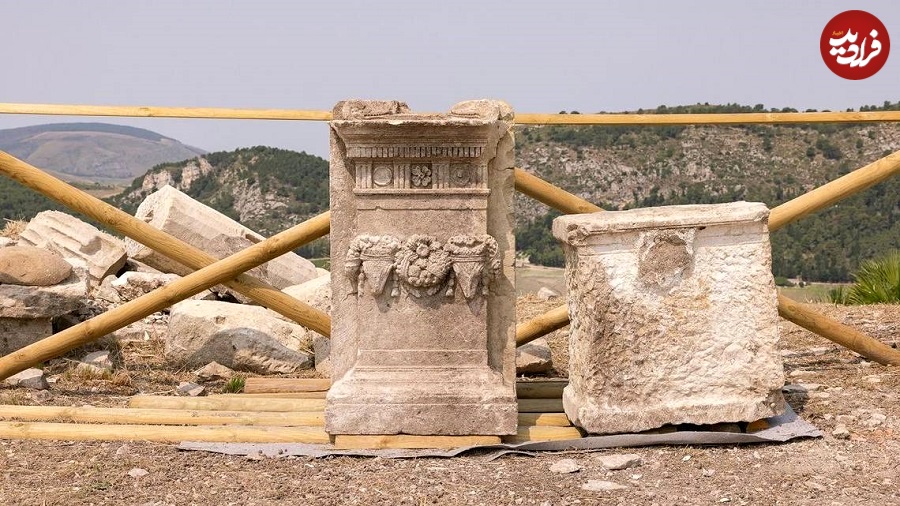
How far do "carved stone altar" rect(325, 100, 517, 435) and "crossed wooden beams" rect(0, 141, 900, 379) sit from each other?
29.6 inches

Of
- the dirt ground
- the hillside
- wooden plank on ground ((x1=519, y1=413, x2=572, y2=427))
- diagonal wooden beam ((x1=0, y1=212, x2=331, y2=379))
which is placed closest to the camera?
the dirt ground

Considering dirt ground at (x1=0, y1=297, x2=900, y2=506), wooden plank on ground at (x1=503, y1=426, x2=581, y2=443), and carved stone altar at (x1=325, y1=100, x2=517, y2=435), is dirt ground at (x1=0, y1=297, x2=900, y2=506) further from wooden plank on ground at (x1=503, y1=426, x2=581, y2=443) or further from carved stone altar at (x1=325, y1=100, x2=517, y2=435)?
carved stone altar at (x1=325, y1=100, x2=517, y2=435)

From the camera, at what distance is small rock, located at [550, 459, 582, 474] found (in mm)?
4652

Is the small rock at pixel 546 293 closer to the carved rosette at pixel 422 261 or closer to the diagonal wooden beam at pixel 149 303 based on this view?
the diagonal wooden beam at pixel 149 303

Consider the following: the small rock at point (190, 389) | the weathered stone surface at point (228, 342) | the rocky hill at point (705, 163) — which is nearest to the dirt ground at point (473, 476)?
the small rock at point (190, 389)

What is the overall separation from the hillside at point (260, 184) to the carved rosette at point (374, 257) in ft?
41.8

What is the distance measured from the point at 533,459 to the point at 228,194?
650 inches

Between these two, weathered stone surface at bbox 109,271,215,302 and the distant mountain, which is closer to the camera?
weathered stone surface at bbox 109,271,215,302

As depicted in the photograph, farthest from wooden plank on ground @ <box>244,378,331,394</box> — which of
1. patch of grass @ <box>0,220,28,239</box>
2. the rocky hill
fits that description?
the rocky hill

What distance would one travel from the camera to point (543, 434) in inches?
203

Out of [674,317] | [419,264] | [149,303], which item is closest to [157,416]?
[149,303]

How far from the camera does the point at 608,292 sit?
4.93 meters

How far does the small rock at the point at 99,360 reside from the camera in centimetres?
711

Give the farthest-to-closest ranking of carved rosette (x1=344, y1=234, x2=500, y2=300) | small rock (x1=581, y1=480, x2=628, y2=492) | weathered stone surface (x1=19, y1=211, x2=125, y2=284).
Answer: weathered stone surface (x1=19, y1=211, x2=125, y2=284) < carved rosette (x1=344, y1=234, x2=500, y2=300) < small rock (x1=581, y1=480, x2=628, y2=492)
